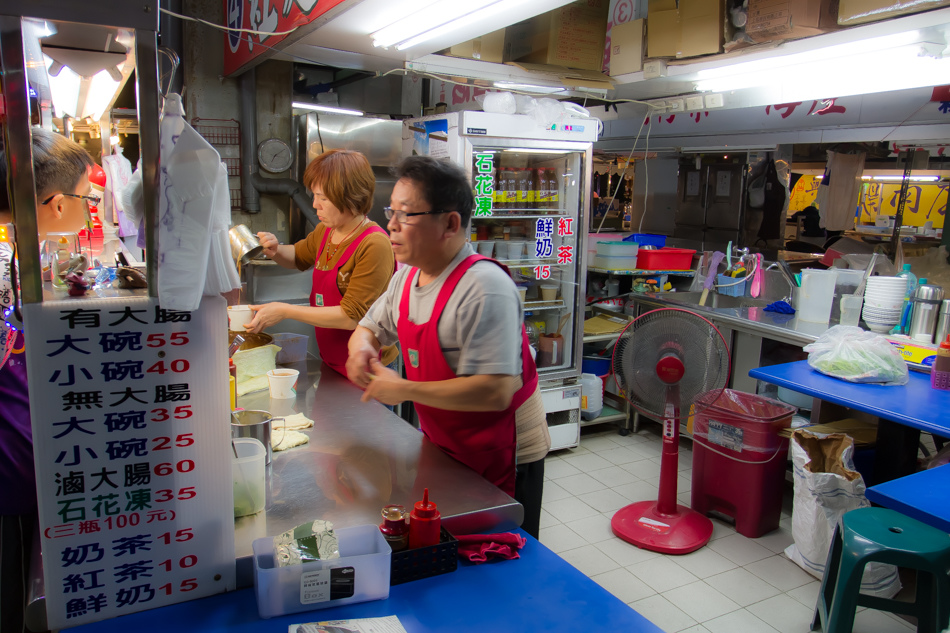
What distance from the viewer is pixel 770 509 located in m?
3.79

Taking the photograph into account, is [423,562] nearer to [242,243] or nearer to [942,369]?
[242,243]

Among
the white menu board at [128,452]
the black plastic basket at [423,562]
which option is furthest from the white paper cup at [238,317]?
the black plastic basket at [423,562]

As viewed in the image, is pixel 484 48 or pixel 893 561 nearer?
pixel 893 561

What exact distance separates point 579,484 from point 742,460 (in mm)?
1115

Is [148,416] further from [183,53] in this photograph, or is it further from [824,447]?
[183,53]

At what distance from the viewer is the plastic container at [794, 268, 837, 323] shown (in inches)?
173

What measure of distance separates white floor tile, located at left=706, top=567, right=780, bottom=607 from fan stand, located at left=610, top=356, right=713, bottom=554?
25 cm

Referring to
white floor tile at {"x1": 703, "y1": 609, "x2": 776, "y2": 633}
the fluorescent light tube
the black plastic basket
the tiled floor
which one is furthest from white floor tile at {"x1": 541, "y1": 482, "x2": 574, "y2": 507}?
the fluorescent light tube

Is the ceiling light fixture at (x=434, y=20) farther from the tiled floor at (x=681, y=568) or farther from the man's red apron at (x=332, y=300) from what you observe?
the tiled floor at (x=681, y=568)

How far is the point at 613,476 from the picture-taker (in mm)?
4531

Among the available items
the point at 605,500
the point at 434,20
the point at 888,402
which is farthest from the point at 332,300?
the point at 888,402

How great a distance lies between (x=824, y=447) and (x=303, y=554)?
121 inches

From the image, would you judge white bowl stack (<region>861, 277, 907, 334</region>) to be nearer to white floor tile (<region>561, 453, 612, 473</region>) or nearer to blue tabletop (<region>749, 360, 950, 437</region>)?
blue tabletop (<region>749, 360, 950, 437</region>)

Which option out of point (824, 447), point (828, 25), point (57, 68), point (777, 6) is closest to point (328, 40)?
point (57, 68)
